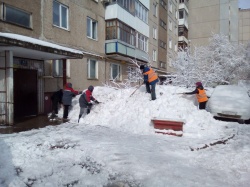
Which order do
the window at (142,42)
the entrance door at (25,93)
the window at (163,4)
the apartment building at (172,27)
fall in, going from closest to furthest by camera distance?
the entrance door at (25,93) < the window at (142,42) < the window at (163,4) < the apartment building at (172,27)

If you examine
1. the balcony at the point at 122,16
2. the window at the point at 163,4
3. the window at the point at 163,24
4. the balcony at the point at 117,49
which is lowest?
the balcony at the point at 117,49

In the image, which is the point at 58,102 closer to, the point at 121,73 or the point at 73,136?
the point at 73,136

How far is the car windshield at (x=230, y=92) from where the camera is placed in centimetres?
919

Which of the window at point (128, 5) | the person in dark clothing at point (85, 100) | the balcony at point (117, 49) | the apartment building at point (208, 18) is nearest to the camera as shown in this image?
the person in dark clothing at point (85, 100)

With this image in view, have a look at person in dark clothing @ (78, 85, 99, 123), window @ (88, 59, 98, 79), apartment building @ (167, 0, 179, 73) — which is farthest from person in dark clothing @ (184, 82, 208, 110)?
apartment building @ (167, 0, 179, 73)

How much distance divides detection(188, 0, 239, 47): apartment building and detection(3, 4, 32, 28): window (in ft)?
119

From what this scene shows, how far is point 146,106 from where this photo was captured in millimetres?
9062

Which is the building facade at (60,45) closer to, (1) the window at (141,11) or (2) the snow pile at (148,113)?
(1) the window at (141,11)

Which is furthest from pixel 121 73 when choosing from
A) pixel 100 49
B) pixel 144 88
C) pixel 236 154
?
pixel 236 154

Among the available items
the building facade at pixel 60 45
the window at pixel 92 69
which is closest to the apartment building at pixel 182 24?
the building facade at pixel 60 45

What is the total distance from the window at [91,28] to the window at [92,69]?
1.82m

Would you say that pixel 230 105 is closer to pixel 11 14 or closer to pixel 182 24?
pixel 11 14

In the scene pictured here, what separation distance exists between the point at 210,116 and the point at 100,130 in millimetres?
4201

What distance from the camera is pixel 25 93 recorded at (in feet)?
32.4
